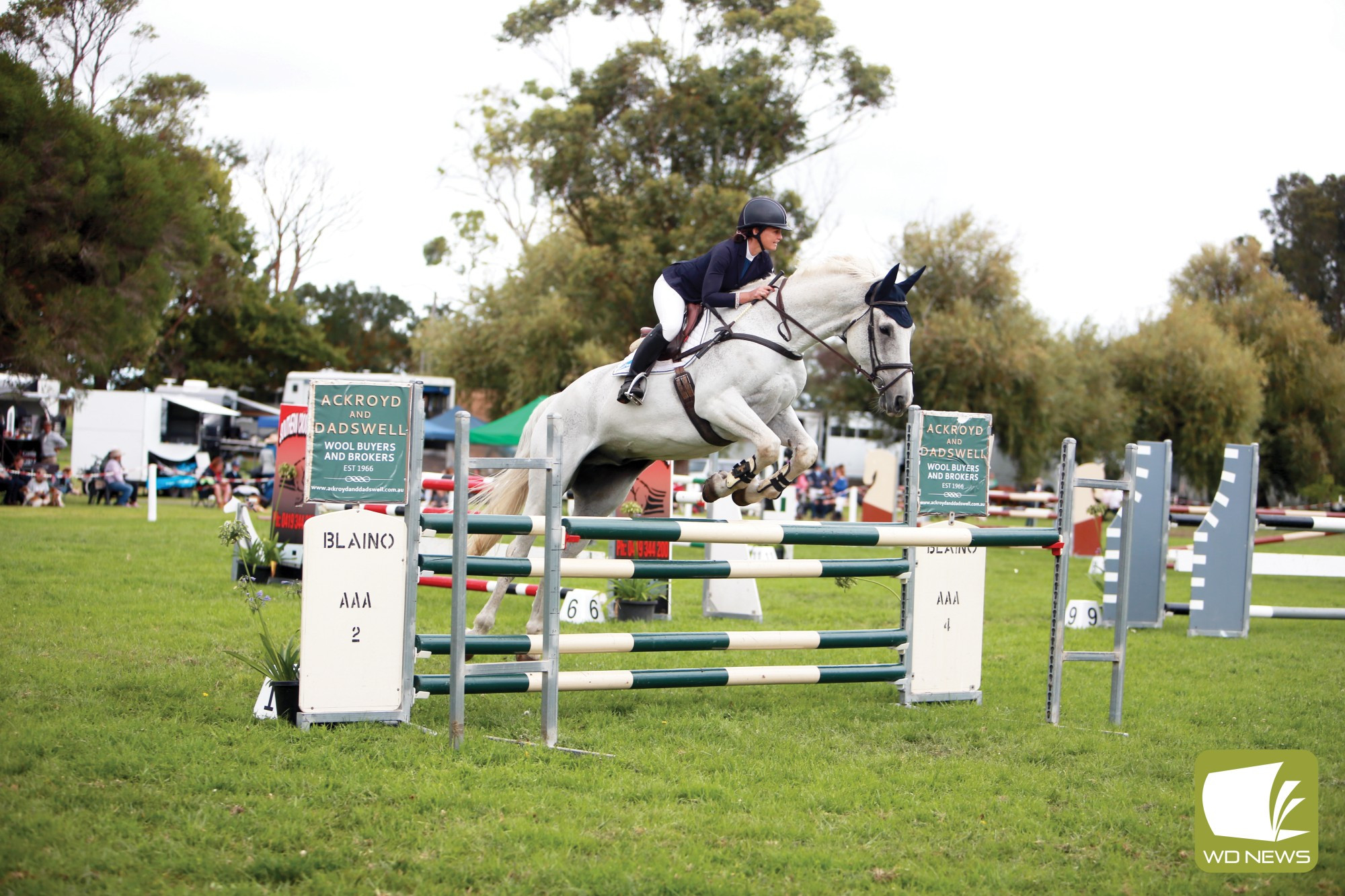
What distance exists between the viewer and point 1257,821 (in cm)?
316

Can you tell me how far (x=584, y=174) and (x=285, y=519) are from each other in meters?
16.6

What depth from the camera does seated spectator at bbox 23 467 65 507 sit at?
16250mm

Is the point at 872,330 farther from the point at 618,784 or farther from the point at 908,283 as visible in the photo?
the point at 618,784

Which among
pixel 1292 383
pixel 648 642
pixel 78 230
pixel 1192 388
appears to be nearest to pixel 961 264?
pixel 1192 388

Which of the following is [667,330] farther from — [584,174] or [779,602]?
[584,174]

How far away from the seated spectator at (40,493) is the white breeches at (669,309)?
1492cm

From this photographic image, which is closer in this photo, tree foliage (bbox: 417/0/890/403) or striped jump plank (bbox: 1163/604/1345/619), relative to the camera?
striped jump plank (bbox: 1163/604/1345/619)

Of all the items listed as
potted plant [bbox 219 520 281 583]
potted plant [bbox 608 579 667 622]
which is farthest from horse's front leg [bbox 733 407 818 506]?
potted plant [bbox 219 520 281 583]

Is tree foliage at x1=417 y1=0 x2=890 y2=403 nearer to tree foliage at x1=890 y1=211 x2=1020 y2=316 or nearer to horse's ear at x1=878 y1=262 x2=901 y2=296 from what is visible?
tree foliage at x1=890 y1=211 x2=1020 y2=316

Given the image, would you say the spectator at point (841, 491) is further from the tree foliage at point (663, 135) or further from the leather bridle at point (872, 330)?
the leather bridle at point (872, 330)

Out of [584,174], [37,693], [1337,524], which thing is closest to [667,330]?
[37,693]

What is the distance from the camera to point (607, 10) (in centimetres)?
2425

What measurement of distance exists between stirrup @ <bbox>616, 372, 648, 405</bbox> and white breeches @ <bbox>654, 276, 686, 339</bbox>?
249 mm

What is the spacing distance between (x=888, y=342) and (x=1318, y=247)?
140ft
